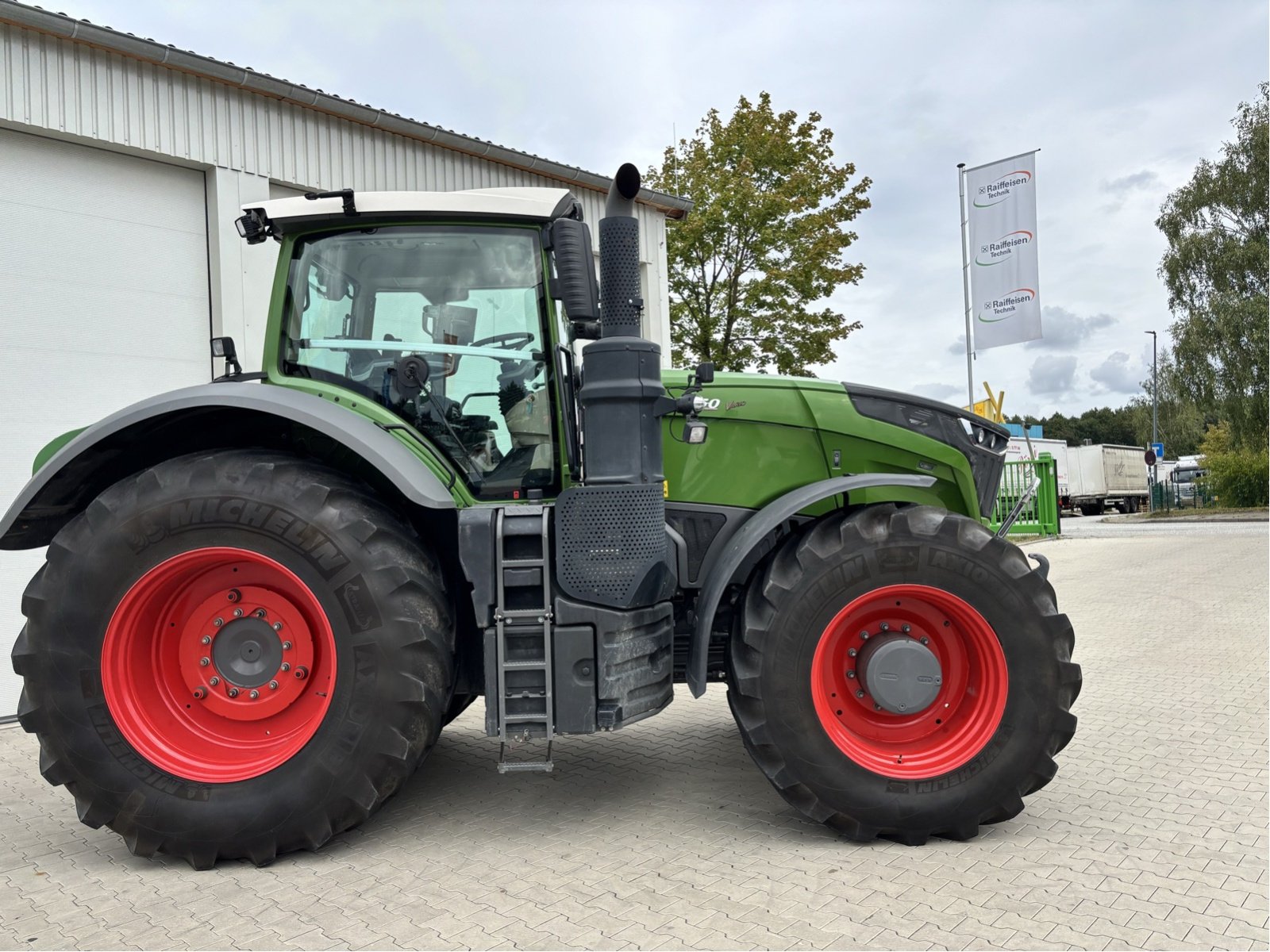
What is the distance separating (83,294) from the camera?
6852mm

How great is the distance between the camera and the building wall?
643 cm

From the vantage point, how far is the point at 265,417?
12.4ft

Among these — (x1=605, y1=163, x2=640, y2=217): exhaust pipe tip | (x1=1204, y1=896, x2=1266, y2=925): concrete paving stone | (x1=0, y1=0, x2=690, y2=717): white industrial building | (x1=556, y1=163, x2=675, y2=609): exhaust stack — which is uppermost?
(x1=0, y1=0, x2=690, y2=717): white industrial building

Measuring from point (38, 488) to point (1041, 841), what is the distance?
3.97 m

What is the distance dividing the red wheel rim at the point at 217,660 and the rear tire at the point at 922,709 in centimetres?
166

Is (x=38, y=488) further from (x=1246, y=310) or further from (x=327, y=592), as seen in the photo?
(x=1246, y=310)

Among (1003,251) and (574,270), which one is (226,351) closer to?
(574,270)

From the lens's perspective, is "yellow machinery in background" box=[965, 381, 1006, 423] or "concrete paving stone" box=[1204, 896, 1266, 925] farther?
"yellow machinery in background" box=[965, 381, 1006, 423]

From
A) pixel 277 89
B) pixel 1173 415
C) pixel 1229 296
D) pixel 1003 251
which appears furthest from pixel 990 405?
pixel 1173 415

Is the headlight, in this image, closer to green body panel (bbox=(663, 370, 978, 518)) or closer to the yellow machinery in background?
green body panel (bbox=(663, 370, 978, 518))

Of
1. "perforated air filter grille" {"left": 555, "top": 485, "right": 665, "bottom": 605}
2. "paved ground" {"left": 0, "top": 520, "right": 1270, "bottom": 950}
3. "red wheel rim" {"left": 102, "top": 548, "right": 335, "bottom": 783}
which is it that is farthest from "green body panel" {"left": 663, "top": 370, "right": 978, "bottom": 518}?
"red wheel rim" {"left": 102, "top": 548, "right": 335, "bottom": 783}

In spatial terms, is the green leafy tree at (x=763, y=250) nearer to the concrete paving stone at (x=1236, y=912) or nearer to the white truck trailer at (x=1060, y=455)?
Answer: the white truck trailer at (x=1060, y=455)

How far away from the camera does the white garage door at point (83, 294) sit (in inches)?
255

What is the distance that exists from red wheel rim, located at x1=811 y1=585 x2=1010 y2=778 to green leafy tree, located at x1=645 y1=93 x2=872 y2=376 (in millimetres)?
16023
